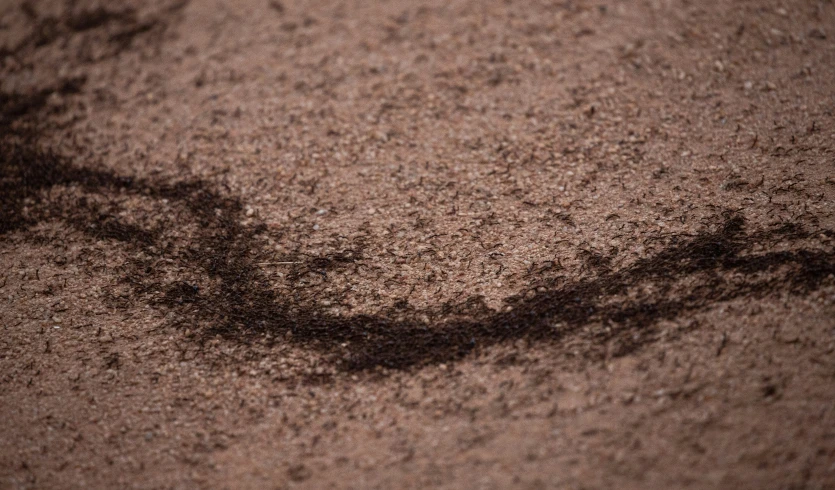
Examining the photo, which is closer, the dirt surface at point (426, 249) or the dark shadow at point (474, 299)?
the dirt surface at point (426, 249)

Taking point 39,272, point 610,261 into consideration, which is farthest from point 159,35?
point 610,261

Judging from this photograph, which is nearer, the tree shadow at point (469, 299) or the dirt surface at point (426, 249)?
the dirt surface at point (426, 249)

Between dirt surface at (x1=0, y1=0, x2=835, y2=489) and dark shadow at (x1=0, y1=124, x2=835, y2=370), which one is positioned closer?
dirt surface at (x1=0, y1=0, x2=835, y2=489)

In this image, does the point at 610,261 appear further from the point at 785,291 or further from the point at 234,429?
the point at 234,429

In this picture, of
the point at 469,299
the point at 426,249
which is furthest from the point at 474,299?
the point at 426,249

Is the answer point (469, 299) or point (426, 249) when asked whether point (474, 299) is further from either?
point (426, 249)

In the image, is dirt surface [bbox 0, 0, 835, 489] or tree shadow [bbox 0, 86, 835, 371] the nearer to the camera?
dirt surface [bbox 0, 0, 835, 489]

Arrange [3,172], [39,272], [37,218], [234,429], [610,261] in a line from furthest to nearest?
[3,172]
[37,218]
[39,272]
[610,261]
[234,429]

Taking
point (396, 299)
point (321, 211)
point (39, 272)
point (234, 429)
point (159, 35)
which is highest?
point (159, 35)
